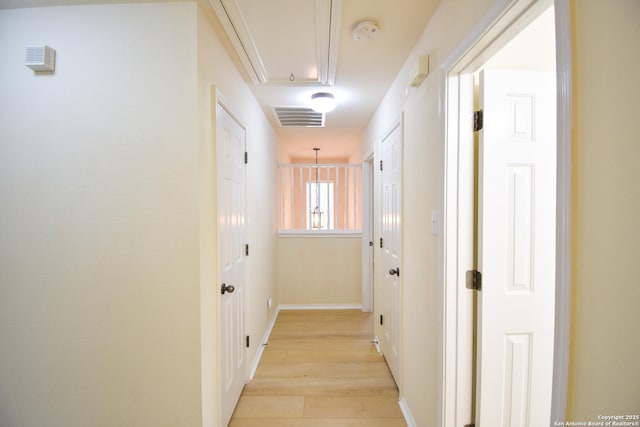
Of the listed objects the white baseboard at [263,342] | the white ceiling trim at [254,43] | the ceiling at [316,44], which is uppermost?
the ceiling at [316,44]

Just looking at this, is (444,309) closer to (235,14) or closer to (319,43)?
(319,43)

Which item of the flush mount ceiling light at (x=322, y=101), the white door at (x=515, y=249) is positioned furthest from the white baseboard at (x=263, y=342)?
the flush mount ceiling light at (x=322, y=101)

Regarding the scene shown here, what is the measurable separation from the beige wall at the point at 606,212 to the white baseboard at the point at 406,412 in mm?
1389

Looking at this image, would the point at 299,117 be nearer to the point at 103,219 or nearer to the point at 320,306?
the point at 103,219

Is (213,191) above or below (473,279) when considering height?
above

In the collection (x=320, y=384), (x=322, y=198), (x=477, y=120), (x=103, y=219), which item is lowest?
(x=320, y=384)

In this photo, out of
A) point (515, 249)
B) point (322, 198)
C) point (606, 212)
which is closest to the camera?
point (606, 212)

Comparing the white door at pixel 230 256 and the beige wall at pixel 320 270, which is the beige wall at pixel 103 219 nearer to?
the white door at pixel 230 256

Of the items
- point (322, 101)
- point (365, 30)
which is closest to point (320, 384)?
point (322, 101)

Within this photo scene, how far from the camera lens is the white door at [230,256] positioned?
5.30 feet

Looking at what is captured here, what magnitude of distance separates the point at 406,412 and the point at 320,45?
8.15 ft

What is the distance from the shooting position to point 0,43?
134 centimetres

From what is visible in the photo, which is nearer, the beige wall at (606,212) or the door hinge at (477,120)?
the beige wall at (606,212)

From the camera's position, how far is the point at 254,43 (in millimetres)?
1670
